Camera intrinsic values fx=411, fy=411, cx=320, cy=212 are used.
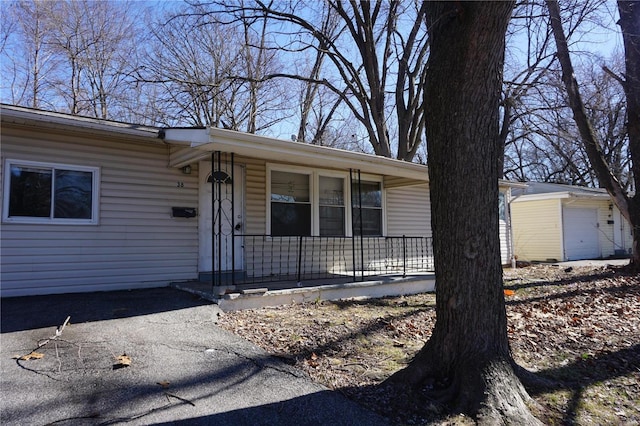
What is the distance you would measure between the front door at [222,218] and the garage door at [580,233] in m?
14.2

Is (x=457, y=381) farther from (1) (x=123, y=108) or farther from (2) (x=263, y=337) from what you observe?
(1) (x=123, y=108)

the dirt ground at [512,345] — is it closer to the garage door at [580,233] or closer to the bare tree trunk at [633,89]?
the bare tree trunk at [633,89]

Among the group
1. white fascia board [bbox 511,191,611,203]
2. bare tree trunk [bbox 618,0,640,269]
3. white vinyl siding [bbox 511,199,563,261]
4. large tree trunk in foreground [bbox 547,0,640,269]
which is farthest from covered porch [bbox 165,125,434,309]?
white vinyl siding [bbox 511,199,563,261]

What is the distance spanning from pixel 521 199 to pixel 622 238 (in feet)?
21.7

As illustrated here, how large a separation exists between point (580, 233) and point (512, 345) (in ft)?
50.7

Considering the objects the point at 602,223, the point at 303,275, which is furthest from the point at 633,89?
the point at 602,223

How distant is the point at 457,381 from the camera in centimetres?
327

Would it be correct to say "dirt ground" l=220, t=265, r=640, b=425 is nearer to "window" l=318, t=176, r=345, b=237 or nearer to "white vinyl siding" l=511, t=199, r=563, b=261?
"window" l=318, t=176, r=345, b=237

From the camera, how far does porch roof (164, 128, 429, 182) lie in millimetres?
5906

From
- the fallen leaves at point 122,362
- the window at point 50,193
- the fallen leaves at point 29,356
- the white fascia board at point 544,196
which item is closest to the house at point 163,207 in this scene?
the window at point 50,193

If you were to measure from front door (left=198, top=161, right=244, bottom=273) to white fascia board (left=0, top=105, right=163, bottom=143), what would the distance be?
4.21 ft

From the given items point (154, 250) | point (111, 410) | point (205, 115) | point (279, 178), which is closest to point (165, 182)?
point (154, 250)

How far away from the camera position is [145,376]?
3.53 meters

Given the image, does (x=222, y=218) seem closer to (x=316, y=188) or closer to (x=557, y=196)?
(x=316, y=188)
